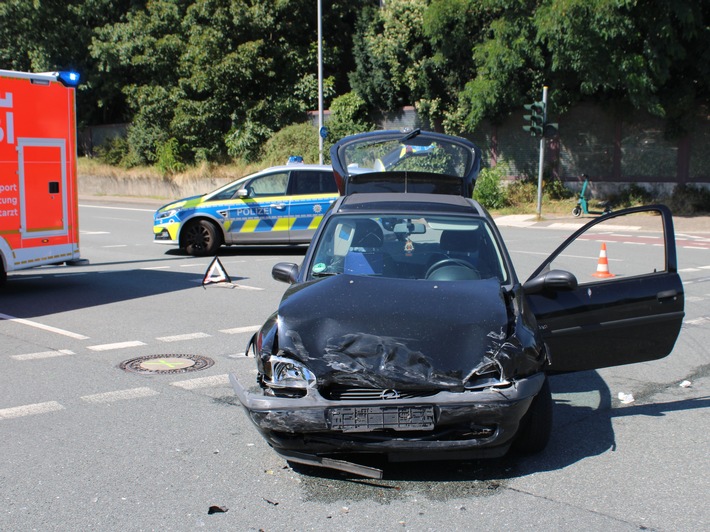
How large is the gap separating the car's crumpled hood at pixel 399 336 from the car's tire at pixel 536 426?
45 cm

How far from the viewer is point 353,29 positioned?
41.1 m

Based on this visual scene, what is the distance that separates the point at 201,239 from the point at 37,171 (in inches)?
220

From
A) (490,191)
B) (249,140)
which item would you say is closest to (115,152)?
(249,140)

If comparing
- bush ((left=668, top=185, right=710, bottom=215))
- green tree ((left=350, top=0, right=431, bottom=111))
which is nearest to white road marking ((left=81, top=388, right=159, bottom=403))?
bush ((left=668, top=185, right=710, bottom=215))

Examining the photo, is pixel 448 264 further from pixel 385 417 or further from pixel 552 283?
pixel 385 417

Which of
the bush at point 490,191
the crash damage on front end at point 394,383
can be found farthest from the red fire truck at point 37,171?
the bush at point 490,191

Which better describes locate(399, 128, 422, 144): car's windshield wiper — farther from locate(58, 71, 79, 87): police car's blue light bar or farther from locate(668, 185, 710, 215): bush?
locate(668, 185, 710, 215): bush

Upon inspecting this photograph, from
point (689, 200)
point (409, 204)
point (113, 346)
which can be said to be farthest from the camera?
point (689, 200)

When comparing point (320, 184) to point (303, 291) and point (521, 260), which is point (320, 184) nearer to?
point (521, 260)

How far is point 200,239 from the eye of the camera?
1722 centimetres

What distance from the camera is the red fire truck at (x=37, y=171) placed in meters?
11.3

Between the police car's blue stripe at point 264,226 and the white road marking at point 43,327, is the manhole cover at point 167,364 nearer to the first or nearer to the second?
the white road marking at point 43,327

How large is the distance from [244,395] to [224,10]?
1458 inches

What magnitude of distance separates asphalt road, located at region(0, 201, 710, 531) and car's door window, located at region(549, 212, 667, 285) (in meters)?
3.50
